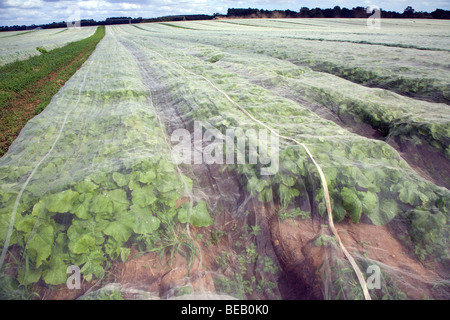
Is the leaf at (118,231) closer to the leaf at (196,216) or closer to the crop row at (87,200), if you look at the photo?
the crop row at (87,200)

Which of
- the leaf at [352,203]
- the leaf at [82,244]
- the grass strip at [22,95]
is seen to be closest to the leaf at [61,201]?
the leaf at [82,244]

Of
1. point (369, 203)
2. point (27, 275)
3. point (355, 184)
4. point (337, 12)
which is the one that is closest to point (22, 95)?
point (27, 275)

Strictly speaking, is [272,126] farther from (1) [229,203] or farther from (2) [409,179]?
(2) [409,179]

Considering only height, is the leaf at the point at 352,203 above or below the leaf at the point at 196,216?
above

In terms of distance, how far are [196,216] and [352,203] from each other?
5.27 feet

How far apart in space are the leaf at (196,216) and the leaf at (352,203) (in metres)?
1.42

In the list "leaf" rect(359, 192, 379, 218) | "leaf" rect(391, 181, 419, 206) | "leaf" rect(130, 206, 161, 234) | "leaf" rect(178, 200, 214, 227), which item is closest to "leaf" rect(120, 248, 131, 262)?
"leaf" rect(130, 206, 161, 234)

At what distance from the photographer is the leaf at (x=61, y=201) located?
6.66 ft

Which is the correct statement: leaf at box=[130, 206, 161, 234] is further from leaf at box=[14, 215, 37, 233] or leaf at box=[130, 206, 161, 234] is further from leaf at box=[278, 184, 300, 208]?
leaf at box=[278, 184, 300, 208]

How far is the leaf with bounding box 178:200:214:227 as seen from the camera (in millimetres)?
2268

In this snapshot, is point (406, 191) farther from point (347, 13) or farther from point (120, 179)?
point (347, 13)

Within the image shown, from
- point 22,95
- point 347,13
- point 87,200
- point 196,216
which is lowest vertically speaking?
point 196,216

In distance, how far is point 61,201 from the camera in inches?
82.0
